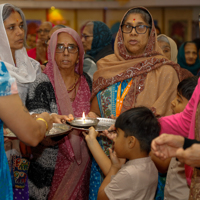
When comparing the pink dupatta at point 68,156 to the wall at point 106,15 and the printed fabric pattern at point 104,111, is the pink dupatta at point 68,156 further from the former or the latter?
the wall at point 106,15

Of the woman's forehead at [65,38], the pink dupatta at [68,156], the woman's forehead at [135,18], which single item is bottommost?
the pink dupatta at [68,156]

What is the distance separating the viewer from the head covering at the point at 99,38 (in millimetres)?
3873

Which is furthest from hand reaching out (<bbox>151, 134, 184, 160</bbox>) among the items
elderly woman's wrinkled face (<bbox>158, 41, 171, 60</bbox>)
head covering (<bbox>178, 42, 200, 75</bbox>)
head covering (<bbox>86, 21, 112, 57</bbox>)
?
head covering (<bbox>178, 42, 200, 75</bbox>)

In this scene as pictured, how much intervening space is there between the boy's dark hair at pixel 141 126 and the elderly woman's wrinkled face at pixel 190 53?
3710 mm

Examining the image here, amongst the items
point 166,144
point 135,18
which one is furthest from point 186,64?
point 166,144

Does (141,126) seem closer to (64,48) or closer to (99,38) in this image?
(64,48)

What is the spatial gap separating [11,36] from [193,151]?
194 centimetres

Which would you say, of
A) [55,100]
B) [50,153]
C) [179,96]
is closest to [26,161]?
[50,153]

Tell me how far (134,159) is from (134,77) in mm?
867

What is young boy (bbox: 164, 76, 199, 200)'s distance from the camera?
5.69 feet

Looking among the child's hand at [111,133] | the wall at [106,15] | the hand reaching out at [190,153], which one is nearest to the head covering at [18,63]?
the child's hand at [111,133]

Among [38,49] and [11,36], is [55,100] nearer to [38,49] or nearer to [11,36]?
[11,36]

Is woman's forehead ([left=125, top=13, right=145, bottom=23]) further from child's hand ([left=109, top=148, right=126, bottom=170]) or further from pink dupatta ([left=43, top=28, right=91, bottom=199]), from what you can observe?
child's hand ([left=109, top=148, right=126, bottom=170])

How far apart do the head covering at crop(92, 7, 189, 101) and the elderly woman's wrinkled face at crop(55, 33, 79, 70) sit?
0.91 ft
